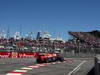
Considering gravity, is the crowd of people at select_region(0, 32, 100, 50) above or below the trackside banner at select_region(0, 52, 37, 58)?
above

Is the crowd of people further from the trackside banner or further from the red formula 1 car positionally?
the red formula 1 car

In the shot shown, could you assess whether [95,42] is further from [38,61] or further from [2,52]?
[38,61]

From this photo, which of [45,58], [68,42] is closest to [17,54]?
[45,58]

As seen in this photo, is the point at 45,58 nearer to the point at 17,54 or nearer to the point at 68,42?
the point at 17,54

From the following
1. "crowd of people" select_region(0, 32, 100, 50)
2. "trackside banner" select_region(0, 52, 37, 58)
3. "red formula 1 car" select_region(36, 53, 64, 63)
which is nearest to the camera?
"red formula 1 car" select_region(36, 53, 64, 63)

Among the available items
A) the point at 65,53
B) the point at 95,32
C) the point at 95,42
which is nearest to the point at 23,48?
the point at 65,53

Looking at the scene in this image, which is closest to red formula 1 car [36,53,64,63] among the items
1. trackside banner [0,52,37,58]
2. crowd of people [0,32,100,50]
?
trackside banner [0,52,37,58]

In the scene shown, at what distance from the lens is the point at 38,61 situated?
20.9m

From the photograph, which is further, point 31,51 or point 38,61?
point 31,51

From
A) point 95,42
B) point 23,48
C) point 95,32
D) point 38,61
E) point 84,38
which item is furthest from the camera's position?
point 95,32

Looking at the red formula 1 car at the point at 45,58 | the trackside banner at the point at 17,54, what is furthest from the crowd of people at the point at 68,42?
the red formula 1 car at the point at 45,58

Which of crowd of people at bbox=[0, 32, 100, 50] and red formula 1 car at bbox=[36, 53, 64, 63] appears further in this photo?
crowd of people at bbox=[0, 32, 100, 50]

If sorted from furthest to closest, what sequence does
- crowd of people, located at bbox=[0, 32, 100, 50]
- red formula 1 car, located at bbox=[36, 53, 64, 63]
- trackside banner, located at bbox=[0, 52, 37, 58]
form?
1. crowd of people, located at bbox=[0, 32, 100, 50]
2. trackside banner, located at bbox=[0, 52, 37, 58]
3. red formula 1 car, located at bbox=[36, 53, 64, 63]

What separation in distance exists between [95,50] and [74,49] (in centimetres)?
341
